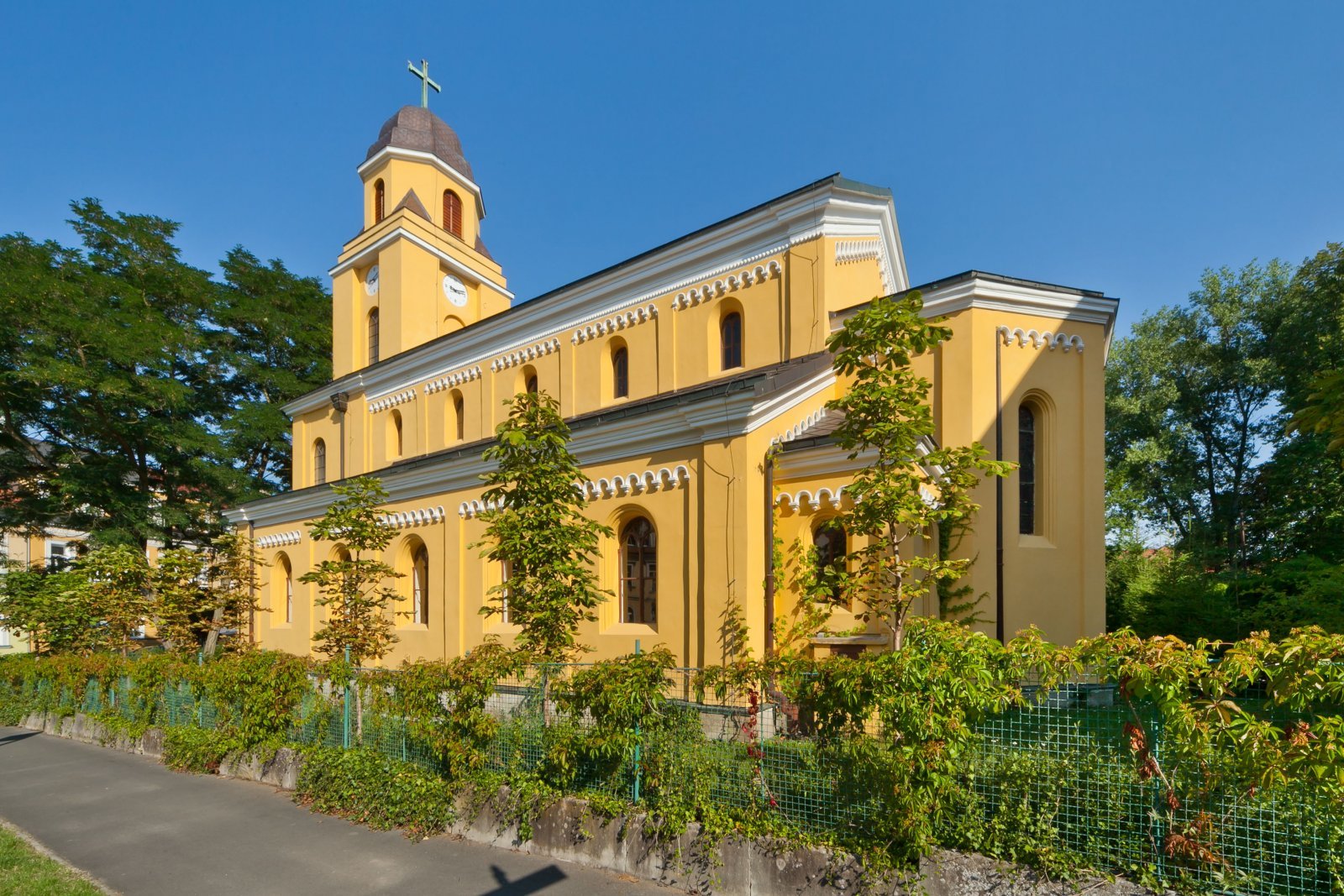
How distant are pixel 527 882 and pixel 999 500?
30.0ft

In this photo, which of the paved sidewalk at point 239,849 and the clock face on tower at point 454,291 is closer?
the paved sidewalk at point 239,849

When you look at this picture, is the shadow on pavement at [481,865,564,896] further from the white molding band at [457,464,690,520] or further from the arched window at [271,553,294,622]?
the arched window at [271,553,294,622]

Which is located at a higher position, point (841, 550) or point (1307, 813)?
point (841, 550)

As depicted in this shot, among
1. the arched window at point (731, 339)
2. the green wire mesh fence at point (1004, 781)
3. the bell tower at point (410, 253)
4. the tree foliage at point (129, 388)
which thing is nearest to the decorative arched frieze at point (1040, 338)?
the arched window at point (731, 339)

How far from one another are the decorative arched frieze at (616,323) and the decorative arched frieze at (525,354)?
790mm

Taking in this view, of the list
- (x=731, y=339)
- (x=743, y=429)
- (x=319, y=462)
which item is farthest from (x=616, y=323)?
(x=319, y=462)

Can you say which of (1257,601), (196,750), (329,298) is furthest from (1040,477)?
(329,298)

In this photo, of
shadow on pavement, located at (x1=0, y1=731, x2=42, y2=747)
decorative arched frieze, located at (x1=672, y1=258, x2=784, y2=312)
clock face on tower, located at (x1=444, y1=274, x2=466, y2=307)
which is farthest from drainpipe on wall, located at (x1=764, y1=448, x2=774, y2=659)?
clock face on tower, located at (x1=444, y1=274, x2=466, y2=307)

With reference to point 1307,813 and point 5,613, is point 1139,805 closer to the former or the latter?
point 1307,813

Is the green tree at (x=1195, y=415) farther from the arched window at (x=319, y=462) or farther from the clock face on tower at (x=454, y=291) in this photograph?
the arched window at (x=319, y=462)

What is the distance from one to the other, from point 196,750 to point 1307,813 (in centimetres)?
1271

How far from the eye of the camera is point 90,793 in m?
9.09

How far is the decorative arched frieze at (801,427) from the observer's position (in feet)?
34.9

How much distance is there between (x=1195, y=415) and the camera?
26.3 metres
